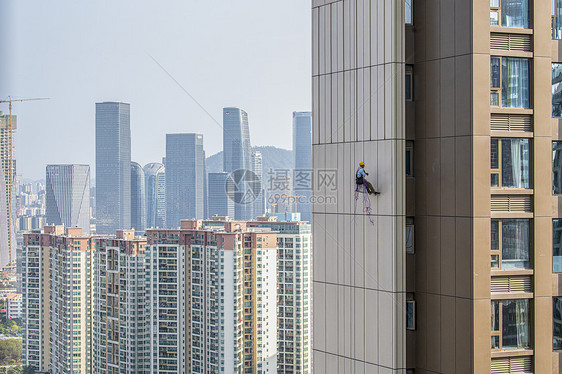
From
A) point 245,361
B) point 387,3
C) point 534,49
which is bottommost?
point 245,361

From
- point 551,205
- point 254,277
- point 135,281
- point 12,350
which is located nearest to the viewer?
point 551,205

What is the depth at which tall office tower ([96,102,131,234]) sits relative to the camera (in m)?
12.1

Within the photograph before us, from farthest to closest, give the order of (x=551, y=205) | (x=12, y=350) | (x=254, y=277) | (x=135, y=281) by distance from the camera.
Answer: (x=135, y=281) → (x=254, y=277) → (x=12, y=350) → (x=551, y=205)

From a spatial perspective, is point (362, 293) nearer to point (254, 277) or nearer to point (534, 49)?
point (534, 49)

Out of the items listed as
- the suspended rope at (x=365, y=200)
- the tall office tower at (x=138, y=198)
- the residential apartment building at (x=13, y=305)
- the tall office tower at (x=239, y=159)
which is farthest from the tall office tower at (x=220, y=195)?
the suspended rope at (x=365, y=200)

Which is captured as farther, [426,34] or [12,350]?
[12,350]

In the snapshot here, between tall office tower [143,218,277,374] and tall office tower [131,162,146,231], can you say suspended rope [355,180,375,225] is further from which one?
tall office tower [131,162,146,231]

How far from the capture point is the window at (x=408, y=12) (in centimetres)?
206

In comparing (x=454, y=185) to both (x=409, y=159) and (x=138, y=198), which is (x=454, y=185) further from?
(x=138, y=198)

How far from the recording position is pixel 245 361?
8648 mm

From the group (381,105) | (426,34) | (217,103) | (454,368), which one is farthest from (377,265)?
(217,103)

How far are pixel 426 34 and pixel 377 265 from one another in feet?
3.23

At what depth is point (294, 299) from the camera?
7957 millimetres

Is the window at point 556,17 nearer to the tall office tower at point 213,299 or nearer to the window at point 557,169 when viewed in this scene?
the window at point 557,169
